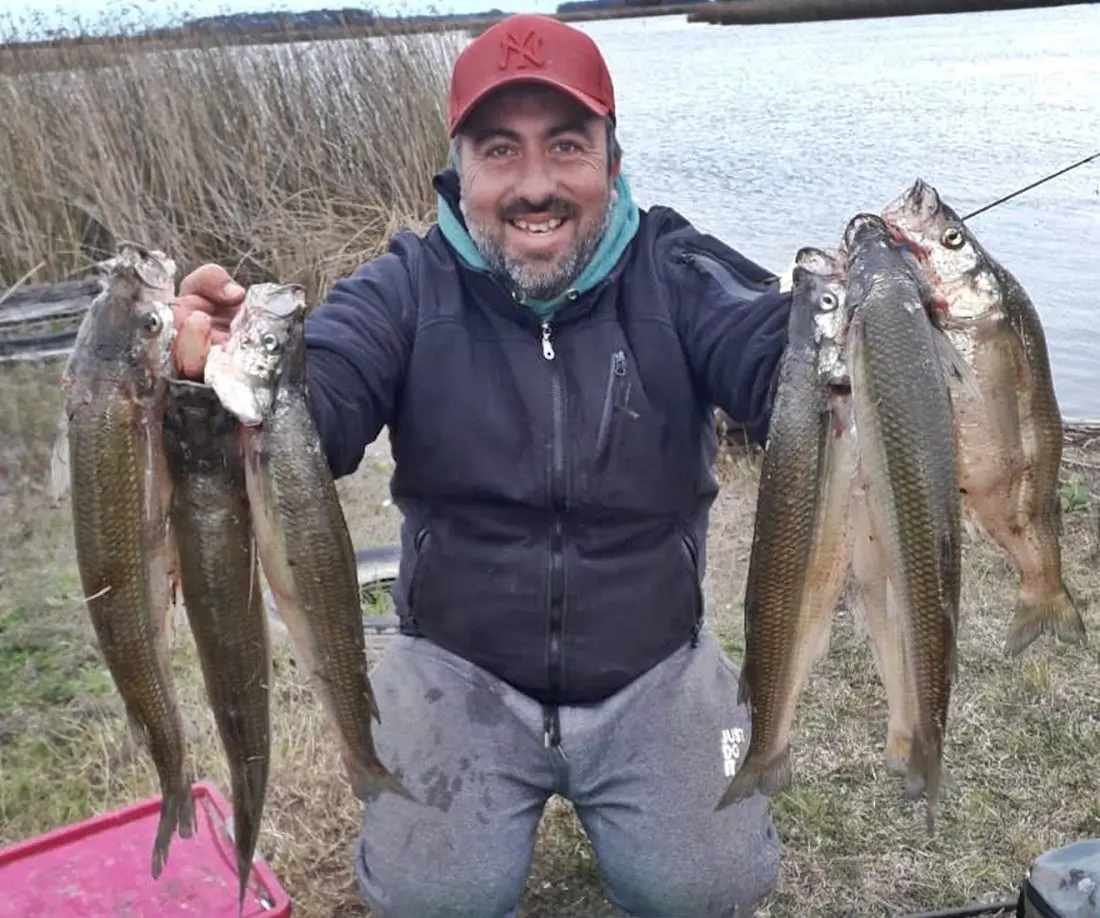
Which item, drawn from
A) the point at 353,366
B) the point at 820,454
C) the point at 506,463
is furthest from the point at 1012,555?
the point at 353,366

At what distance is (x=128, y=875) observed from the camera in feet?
10.1

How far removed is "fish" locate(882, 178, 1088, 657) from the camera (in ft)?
7.92

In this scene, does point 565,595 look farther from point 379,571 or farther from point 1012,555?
point 379,571

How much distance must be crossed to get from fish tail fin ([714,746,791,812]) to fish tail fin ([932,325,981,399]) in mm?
842

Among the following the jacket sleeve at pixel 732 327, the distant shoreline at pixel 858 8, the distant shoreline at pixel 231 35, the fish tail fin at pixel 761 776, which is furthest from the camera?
the distant shoreline at pixel 858 8

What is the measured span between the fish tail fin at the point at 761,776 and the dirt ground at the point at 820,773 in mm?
857

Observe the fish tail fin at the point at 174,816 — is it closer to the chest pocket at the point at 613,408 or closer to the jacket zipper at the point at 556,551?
the jacket zipper at the point at 556,551

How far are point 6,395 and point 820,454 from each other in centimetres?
703

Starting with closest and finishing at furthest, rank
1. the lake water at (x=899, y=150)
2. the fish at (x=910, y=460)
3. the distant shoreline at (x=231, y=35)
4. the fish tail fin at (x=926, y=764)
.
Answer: the fish at (x=910, y=460) < the fish tail fin at (x=926, y=764) < the distant shoreline at (x=231, y=35) < the lake water at (x=899, y=150)

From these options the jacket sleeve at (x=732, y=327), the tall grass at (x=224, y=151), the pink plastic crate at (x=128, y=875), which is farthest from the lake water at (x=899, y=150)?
the pink plastic crate at (x=128, y=875)

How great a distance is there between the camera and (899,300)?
2.28 metres

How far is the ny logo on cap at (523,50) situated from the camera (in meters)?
3.05

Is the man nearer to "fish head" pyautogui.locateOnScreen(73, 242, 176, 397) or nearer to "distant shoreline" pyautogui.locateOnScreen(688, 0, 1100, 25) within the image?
"fish head" pyautogui.locateOnScreen(73, 242, 176, 397)

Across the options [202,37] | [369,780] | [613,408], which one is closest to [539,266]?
[613,408]
